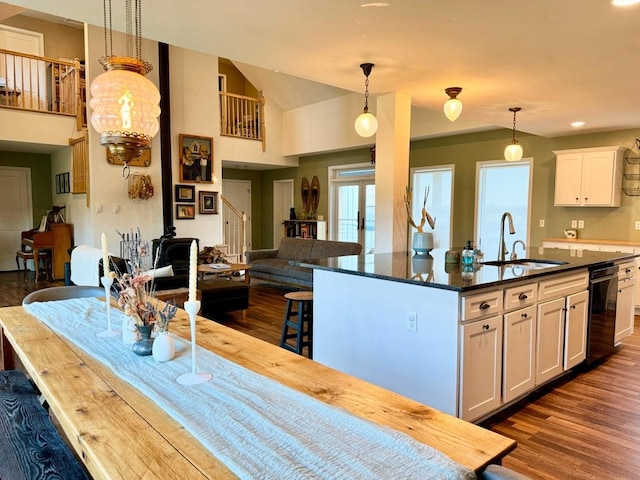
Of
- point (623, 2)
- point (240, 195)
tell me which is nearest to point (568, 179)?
point (623, 2)

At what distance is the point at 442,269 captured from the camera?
2.90 meters

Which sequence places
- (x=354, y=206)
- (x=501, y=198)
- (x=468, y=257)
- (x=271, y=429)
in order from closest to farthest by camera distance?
1. (x=271, y=429)
2. (x=468, y=257)
3. (x=501, y=198)
4. (x=354, y=206)

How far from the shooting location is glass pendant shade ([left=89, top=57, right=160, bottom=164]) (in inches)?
88.6

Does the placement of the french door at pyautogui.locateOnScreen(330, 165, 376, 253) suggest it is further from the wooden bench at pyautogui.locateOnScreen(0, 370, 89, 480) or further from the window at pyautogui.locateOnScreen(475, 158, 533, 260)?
the wooden bench at pyautogui.locateOnScreen(0, 370, 89, 480)

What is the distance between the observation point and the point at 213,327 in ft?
6.55

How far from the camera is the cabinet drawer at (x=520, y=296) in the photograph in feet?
8.53

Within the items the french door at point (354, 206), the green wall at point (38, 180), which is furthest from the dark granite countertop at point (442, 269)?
the green wall at point (38, 180)

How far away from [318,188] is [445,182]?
3013 mm

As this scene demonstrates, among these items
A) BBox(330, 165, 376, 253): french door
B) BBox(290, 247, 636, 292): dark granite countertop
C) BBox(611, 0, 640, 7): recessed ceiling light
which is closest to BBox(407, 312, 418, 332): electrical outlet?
BBox(290, 247, 636, 292): dark granite countertop

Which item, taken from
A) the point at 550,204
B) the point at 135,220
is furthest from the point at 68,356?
the point at 550,204

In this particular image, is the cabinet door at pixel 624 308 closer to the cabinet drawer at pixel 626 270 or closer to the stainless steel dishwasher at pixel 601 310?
the cabinet drawer at pixel 626 270

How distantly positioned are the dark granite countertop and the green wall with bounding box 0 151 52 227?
25.9ft

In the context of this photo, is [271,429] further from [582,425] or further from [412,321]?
[582,425]

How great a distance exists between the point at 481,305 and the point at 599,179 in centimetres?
448
